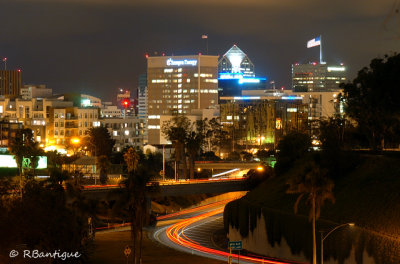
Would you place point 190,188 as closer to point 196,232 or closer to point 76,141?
point 196,232

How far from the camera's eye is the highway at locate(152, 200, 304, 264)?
78.8 m

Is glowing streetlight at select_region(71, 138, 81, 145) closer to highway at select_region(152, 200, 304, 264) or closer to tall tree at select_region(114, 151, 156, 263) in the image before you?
highway at select_region(152, 200, 304, 264)

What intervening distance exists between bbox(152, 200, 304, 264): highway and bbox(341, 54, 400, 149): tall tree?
26.9 meters

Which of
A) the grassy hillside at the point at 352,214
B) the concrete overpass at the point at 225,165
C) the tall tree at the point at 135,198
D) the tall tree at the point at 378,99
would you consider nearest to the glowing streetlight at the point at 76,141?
the concrete overpass at the point at 225,165

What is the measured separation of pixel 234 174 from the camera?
519 feet

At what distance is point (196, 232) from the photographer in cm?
9731

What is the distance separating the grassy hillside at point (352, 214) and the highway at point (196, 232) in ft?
13.4

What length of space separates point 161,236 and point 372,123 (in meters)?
37.3

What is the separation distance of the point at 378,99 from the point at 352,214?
23.6 meters

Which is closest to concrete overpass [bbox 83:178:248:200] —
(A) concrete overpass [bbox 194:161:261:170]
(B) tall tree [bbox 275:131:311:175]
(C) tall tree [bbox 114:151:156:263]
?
(B) tall tree [bbox 275:131:311:175]

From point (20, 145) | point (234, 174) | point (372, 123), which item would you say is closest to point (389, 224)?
point (372, 123)

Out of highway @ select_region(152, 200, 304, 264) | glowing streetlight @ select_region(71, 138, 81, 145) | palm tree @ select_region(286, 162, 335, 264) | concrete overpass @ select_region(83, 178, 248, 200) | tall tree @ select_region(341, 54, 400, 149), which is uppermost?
tall tree @ select_region(341, 54, 400, 149)

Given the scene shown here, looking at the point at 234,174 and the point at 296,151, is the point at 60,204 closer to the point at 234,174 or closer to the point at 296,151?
the point at 296,151

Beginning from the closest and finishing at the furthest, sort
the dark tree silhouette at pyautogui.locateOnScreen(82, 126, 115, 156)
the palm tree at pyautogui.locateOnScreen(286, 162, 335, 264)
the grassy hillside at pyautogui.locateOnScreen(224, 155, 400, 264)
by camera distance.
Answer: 1. the grassy hillside at pyautogui.locateOnScreen(224, 155, 400, 264)
2. the palm tree at pyautogui.locateOnScreen(286, 162, 335, 264)
3. the dark tree silhouette at pyautogui.locateOnScreen(82, 126, 115, 156)
